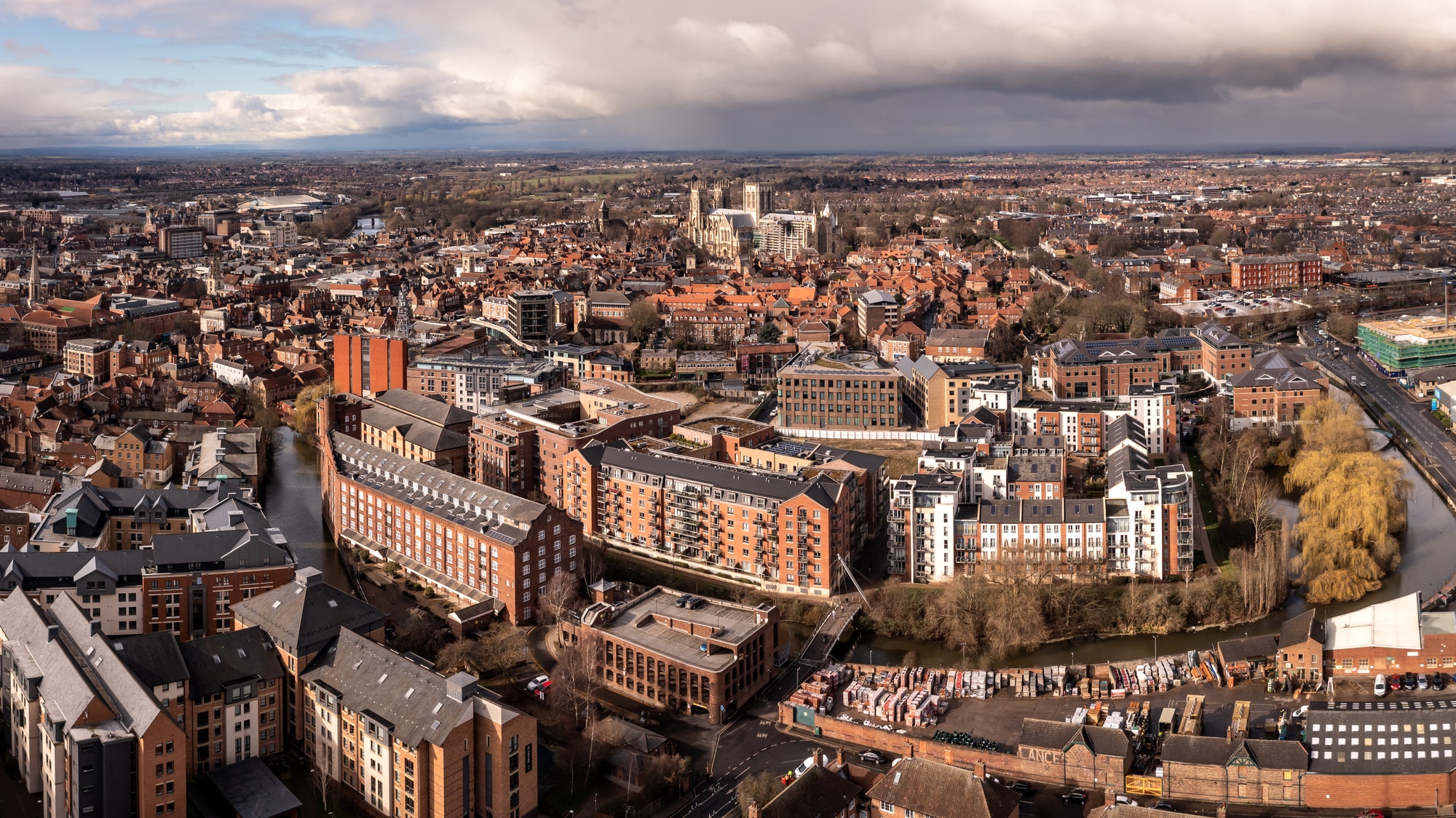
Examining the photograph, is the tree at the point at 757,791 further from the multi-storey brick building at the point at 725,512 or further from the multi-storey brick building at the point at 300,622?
the multi-storey brick building at the point at 725,512

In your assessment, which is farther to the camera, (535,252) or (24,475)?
(535,252)

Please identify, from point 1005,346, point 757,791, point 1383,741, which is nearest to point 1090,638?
point 1383,741

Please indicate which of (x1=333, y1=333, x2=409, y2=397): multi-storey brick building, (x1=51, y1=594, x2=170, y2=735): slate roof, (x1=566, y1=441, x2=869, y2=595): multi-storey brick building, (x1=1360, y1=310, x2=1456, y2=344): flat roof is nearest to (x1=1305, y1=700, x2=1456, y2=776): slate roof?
(x1=566, y1=441, x2=869, y2=595): multi-storey brick building

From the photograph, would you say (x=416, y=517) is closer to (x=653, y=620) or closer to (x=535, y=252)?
(x=653, y=620)

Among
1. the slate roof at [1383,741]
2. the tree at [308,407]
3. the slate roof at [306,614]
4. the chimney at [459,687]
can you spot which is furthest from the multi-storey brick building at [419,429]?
the slate roof at [1383,741]

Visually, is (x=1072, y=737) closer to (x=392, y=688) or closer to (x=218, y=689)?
(x=392, y=688)

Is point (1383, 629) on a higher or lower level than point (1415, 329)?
lower

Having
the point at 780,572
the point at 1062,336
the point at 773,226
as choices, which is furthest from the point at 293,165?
the point at 780,572

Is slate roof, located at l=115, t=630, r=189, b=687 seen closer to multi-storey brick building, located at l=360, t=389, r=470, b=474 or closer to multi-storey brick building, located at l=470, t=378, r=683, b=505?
multi-storey brick building, located at l=470, t=378, r=683, b=505
